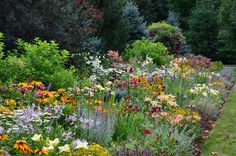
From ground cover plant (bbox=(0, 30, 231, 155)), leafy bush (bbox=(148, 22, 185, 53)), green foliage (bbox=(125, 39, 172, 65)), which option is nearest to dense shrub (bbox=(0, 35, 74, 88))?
ground cover plant (bbox=(0, 30, 231, 155))

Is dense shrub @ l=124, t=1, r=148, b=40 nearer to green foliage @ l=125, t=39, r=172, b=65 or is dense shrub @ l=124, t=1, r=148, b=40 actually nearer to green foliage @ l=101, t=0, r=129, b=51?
green foliage @ l=125, t=39, r=172, b=65

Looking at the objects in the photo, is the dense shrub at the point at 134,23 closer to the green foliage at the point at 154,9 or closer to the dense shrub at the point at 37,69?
the green foliage at the point at 154,9

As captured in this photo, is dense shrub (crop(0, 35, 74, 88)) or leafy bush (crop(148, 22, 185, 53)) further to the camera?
leafy bush (crop(148, 22, 185, 53))

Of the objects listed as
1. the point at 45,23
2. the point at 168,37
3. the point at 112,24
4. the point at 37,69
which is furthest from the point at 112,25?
the point at 37,69

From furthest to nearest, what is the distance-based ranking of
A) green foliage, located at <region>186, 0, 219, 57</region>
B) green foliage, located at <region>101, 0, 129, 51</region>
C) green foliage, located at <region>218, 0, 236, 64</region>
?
green foliage, located at <region>186, 0, 219, 57</region> < green foliage, located at <region>218, 0, 236, 64</region> < green foliage, located at <region>101, 0, 129, 51</region>

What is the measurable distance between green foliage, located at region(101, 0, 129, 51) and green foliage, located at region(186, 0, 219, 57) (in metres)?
12.6

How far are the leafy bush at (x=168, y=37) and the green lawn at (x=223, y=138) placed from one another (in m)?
8.94

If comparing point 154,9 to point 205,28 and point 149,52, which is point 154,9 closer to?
point 205,28

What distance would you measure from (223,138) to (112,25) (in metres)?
7.55

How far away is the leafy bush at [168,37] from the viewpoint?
18.7 meters

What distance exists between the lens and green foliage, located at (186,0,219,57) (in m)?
25.9

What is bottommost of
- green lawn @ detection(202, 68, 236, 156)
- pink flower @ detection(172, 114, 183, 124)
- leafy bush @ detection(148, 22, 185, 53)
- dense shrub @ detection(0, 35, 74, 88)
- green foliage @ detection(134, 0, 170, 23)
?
green lawn @ detection(202, 68, 236, 156)

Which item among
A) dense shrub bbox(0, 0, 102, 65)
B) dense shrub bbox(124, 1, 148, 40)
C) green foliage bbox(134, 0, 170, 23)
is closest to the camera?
dense shrub bbox(0, 0, 102, 65)

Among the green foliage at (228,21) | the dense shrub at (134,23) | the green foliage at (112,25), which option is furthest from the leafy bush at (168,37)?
the green foliage at (112,25)
